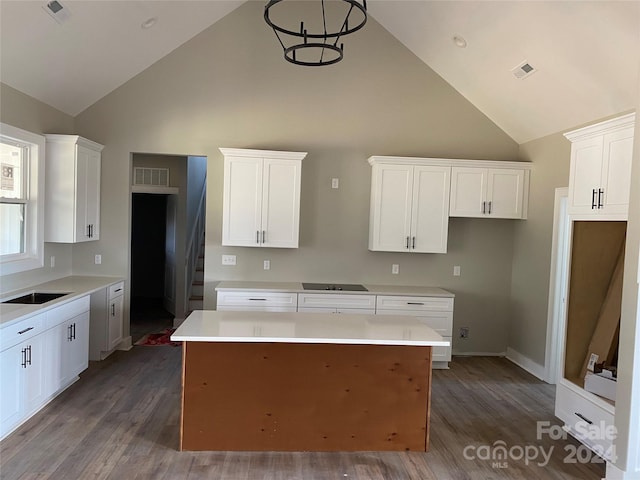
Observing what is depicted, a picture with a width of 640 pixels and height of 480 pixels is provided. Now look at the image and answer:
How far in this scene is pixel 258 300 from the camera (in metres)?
4.93

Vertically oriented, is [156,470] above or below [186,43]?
below

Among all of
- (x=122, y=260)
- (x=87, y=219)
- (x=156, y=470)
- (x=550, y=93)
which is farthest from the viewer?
(x=122, y=260)

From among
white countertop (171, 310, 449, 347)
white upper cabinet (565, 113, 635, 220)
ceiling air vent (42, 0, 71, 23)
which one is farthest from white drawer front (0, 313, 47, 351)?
white upper cabinet (565, 113, 635, 220)

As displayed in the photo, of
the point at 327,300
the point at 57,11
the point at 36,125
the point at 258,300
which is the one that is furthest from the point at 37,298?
the point at 327,300

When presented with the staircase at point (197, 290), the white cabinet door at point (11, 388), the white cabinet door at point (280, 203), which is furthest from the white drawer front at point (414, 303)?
the white cabinet door at point (11, 388)

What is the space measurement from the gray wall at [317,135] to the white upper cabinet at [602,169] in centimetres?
208

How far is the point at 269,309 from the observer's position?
4934mm

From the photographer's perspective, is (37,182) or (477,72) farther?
(477,72)

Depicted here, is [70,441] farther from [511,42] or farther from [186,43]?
[511,42]

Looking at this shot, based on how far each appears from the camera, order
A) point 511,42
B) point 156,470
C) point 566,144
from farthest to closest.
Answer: point 566,144 → point 511,42 → point 156,470

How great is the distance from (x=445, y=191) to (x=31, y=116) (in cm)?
441

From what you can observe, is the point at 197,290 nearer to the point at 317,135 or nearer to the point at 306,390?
the point at 317,135

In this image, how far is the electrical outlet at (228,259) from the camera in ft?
17.7

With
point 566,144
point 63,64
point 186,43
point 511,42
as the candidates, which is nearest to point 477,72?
point 511,42
